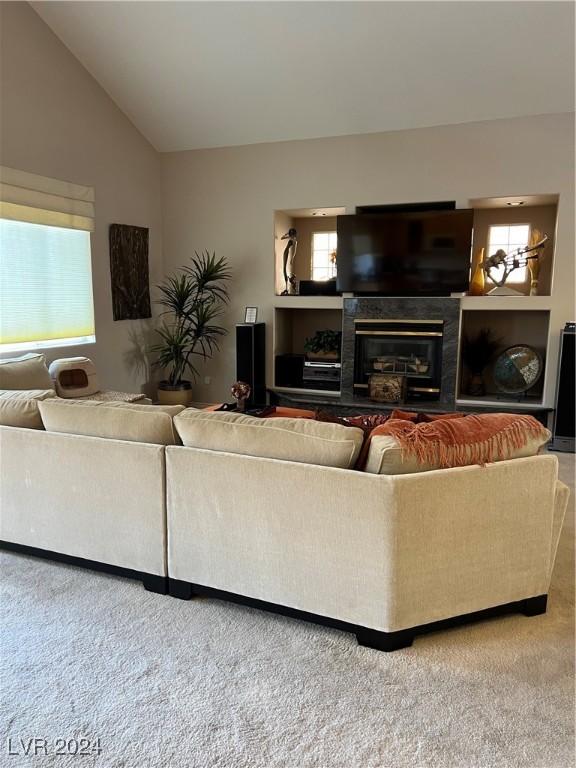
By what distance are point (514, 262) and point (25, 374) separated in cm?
439

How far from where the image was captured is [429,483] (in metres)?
1.98

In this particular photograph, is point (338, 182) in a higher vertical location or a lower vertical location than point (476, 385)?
higher

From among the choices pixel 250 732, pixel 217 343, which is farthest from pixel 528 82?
pixel 250 732

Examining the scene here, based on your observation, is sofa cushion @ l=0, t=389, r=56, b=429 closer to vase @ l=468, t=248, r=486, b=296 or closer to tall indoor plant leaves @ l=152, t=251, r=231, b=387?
tall indoor plant leaves @ l=152, t=251, r=231, b=387

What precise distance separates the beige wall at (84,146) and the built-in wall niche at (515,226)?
3.50m

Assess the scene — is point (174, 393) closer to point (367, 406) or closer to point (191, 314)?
point (191, 314)

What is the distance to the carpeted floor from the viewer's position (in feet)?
5.24

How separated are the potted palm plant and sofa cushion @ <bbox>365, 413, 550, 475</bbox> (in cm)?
421

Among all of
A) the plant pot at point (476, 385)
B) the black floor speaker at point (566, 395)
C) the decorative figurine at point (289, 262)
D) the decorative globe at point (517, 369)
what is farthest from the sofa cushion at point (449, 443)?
the decorative figurine at point (289, 262)

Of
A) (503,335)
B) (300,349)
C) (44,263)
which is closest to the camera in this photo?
(44,263)

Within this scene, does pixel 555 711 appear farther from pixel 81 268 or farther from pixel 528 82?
pixel 81 268

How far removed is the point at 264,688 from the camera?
6.07ft

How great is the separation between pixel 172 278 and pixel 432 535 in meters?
5.14

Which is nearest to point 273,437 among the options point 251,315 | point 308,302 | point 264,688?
point 264,688
